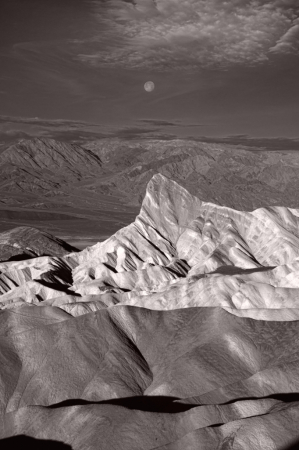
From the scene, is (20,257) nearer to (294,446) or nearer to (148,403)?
(148,403)

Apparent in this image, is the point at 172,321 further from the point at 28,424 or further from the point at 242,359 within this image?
the point at 28,424

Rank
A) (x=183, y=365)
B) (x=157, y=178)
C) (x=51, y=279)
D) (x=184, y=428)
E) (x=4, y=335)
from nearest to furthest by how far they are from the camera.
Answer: (x=184, y=428), (x=183, y=365), (x=4, y=335), (x=51, y=279), (x=157, y=178)

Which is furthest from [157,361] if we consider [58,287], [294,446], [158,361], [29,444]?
[58,287]

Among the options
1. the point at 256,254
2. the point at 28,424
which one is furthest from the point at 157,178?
the point at 28,424

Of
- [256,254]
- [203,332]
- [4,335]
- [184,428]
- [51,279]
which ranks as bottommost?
[51,279]

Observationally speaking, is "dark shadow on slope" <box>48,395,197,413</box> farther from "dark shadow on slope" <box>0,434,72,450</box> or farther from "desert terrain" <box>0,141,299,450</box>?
"dark shadow on slope" <box>0,434,72,450</box>

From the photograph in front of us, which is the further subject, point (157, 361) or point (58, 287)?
point (58, 287)

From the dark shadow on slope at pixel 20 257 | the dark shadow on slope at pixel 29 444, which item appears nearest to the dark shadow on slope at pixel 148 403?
the dark shadow on slope at pixel 29 444
